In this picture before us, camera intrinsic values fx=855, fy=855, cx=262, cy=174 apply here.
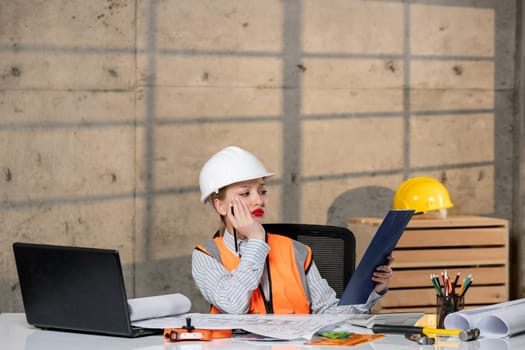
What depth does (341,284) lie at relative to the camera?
3.11 m

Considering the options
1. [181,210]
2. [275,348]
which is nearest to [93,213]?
[181,210]

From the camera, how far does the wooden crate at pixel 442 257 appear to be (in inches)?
197

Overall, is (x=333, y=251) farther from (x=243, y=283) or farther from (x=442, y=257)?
(x=442, y=257)

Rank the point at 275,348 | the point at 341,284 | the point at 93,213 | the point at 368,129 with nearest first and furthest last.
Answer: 1. the point at 275,348
2. the point at 341,284
3. the point at 93,213
4. the point at 368,129

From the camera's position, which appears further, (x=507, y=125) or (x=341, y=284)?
(x=507, y=125)

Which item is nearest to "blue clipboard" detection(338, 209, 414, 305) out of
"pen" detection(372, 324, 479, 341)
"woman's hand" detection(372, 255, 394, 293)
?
"woman's hand" detection(372, 255, 394, 293)

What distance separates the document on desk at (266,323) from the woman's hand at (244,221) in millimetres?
359

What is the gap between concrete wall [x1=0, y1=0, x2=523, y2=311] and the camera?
5.13m

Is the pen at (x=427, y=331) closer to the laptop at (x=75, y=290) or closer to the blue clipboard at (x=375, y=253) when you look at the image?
the blue clipboard at (x=375, y=253)

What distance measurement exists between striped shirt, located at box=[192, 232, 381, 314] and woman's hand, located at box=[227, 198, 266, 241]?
0.04 m

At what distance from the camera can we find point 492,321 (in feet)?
7.45

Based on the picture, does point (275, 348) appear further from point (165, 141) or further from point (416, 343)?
point (165, 141)

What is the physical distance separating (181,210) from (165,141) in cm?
44

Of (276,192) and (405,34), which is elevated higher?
(405,34)
